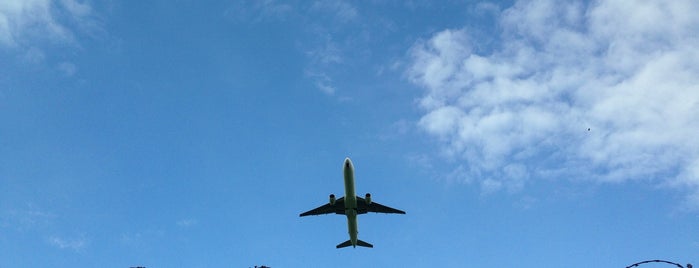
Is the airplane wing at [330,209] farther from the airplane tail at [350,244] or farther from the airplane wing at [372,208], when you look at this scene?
the airplane tail at [350,244]

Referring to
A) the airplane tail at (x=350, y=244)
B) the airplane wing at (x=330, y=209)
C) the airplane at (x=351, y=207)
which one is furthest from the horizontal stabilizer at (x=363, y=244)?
the airplane wing at (x=330, y=209)

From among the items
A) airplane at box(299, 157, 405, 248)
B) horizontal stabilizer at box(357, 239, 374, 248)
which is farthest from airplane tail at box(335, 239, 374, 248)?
airplane at box(299, 157, 405, 248)

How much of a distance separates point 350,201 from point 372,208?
6337mm

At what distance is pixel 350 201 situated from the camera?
292ft

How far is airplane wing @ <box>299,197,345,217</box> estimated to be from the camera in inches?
3610

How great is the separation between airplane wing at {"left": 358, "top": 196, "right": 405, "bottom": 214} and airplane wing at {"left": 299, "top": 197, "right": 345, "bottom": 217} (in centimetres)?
242

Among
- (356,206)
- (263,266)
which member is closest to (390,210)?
(356,206)

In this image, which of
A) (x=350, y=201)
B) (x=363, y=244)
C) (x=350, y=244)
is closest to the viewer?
(x=350, y=201)

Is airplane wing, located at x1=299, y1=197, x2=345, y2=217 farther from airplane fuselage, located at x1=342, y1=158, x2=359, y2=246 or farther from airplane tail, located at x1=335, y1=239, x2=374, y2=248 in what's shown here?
airplane tail, located at x1=335, y1=239, x2=374, y2=248

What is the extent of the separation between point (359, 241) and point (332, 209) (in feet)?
51.1

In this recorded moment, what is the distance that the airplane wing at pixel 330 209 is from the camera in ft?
301

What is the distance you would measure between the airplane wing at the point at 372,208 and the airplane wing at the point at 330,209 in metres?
2.42

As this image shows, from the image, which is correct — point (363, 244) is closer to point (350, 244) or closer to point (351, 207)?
point (350, 244)

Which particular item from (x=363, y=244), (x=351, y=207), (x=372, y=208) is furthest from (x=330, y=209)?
(x=363, y=244)
